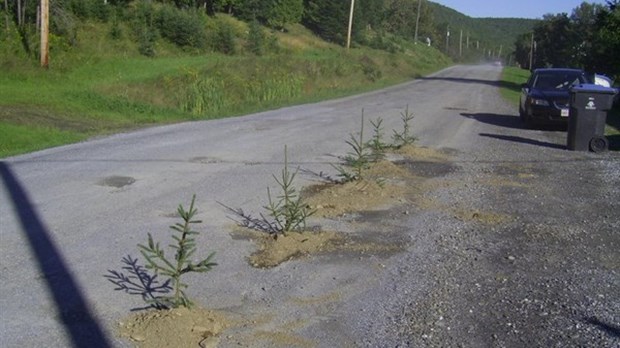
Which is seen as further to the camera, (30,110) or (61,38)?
(61,38)

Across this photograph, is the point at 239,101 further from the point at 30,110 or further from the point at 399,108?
the point at 30,110

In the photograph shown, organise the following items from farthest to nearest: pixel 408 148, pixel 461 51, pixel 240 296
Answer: pixel 461 51 < pixel 408 148 < pixel 240 296

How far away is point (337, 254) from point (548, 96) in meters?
12.8

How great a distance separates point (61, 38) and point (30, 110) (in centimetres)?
1142

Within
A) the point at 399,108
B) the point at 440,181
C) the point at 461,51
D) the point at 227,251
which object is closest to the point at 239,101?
the point at 399,108

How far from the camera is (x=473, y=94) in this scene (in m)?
33.2

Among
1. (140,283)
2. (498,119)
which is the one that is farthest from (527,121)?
(140,283)

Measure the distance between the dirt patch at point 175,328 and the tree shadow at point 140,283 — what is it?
7.1 inches

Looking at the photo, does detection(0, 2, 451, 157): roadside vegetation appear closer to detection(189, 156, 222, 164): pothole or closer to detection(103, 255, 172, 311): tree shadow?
detection(189, 156, 222, 164): pothole

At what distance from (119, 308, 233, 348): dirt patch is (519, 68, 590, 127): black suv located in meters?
14.4

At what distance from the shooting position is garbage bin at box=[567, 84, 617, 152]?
14555 mm

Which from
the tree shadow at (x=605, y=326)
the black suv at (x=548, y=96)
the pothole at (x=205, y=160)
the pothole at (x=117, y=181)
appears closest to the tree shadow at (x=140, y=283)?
the tree shadow at (x=605, y=326)

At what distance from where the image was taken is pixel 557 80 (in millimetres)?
19328

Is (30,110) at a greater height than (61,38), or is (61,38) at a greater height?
(61,38)
